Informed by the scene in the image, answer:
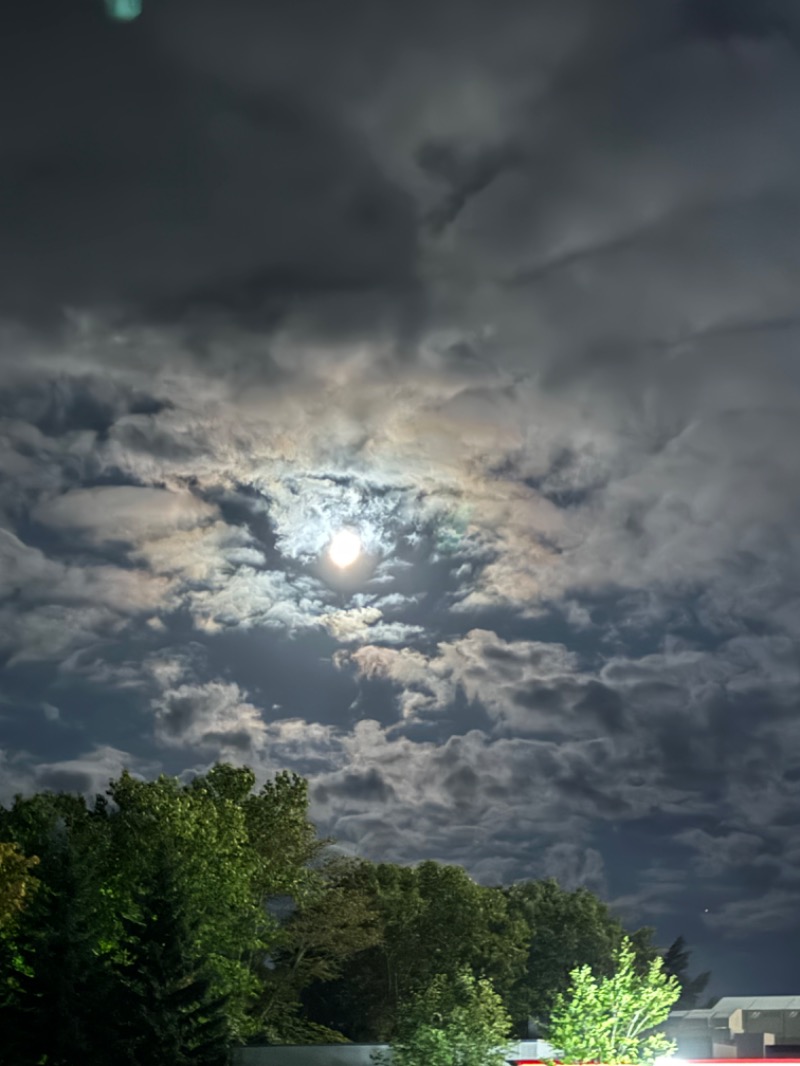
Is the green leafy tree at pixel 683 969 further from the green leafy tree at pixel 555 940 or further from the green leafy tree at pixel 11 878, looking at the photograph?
A: the green leafy tree at pixel 11 878

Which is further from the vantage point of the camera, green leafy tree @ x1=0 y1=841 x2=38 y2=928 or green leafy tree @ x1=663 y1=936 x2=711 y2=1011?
green leafy tree @ x1=663 y1=936 x2=711 y2=1011

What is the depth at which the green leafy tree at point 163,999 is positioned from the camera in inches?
2132

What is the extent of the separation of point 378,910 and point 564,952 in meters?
26.2

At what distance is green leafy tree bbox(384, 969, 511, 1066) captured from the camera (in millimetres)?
65938

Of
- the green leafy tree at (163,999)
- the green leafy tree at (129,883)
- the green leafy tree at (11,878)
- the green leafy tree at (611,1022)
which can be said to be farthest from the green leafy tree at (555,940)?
the green leafy tree at (11,878)

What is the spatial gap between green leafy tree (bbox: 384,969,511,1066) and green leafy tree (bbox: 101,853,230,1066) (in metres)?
13.6

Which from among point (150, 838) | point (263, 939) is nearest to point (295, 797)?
point (263, 939)

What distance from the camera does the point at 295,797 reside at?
252 ft

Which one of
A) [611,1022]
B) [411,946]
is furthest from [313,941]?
[611,1022]

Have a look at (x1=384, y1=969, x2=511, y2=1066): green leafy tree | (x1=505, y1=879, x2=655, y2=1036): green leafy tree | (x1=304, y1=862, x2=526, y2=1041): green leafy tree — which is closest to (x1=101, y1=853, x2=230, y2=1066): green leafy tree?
(x1=384, y1=969, x2=511, y2=1066): green leafy tree

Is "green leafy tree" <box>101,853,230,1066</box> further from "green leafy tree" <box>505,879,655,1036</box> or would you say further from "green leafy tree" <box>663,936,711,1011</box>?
"green leafy tree" <box>663,936,711,1011</box>

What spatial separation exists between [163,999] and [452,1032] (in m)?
17.0

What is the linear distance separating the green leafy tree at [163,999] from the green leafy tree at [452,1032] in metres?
13.6

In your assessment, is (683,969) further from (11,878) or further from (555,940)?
(11,878)
